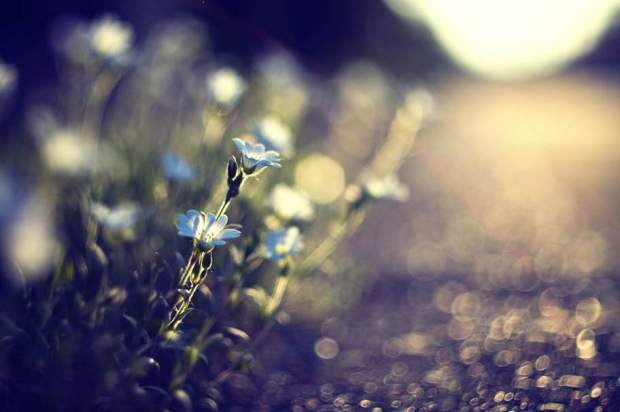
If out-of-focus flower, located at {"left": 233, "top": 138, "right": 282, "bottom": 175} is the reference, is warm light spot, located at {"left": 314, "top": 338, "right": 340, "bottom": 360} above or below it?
below

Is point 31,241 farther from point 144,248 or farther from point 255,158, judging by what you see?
point 255,158

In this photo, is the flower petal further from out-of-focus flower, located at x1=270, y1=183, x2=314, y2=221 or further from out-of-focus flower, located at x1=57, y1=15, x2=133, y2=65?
out-of-focus flower, located at x1=57, y1=15, x2=133, y2=65

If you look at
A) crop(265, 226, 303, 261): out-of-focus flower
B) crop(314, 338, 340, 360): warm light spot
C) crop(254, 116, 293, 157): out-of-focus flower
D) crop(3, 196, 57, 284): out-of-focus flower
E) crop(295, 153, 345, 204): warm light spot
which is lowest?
crop(314, 338, 340, 360): warm light spot

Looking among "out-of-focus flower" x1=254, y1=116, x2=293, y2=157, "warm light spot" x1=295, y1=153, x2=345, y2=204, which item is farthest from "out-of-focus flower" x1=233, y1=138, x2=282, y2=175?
"warm light spot" x1=295, y1=153, x2=345, y2=204

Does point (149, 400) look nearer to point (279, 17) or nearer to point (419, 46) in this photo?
point (279, 17)

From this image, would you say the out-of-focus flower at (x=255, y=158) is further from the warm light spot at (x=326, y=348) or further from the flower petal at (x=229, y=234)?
the warm light spot at (x=326, y=348)

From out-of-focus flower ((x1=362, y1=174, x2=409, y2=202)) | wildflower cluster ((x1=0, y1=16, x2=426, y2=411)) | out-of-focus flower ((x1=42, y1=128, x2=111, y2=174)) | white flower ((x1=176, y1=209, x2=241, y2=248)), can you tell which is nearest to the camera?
white flower ((x1=176, y1=209, x2=241, y2=248))

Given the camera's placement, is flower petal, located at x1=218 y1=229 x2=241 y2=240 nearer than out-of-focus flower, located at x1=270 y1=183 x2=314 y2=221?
Yes

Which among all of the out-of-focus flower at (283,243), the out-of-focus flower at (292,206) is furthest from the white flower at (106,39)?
the out-of-focus flower at (283,243)
